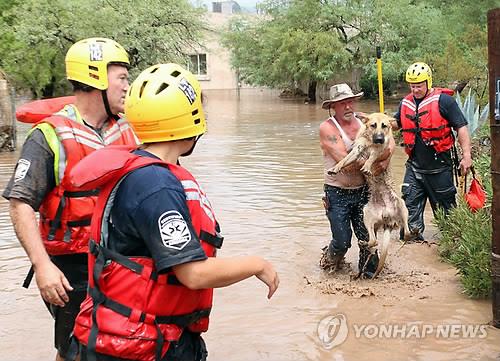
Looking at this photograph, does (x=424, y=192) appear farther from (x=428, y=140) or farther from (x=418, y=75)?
(x=418, y=75)

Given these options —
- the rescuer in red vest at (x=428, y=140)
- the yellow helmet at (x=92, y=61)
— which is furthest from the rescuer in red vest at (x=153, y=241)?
the rescuer in red vest at (x=428, y=140)

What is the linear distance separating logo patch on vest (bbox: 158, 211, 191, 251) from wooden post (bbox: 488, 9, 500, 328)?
3.15 metres

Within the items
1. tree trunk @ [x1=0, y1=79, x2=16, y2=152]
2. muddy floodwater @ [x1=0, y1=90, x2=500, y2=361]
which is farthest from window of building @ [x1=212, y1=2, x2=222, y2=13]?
muddy floodwater @ [x1=0, y1=90, x2=500, y2=361]

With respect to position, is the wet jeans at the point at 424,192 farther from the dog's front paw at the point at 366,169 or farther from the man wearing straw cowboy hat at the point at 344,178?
the dog's front paw at the point at 366,169

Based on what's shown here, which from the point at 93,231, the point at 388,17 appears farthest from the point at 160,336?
the point at 388,17

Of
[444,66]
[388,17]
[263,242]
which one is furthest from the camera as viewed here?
[388,17]

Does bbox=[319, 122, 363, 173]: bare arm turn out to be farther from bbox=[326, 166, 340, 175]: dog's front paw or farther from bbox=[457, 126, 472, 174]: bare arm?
bbox=[457, 126, 472, 174]: bare arm

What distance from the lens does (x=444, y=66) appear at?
2222cm

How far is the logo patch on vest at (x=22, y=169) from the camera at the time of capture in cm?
360

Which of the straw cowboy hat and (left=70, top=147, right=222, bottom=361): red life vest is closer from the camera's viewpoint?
(left=70, top=147, right=222, bottom=361): red life vest

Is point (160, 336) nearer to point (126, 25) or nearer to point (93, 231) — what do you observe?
point (93, 231)

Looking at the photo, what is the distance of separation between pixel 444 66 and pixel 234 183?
1206 centimetres

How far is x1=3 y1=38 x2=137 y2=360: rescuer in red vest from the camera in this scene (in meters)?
3.62

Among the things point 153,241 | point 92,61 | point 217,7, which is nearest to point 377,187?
point 92,61
